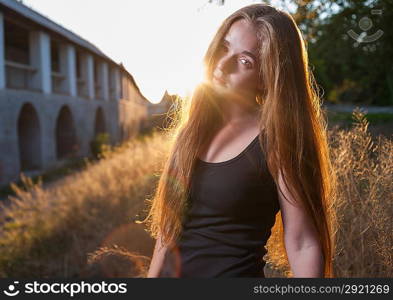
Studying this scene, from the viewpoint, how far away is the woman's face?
1.34m

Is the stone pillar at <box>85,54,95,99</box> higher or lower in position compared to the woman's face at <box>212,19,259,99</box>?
higher

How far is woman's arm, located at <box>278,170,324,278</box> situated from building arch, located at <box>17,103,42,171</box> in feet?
43.0

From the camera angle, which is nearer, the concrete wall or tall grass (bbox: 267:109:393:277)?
tall grass (bbox: 267:109:393:277)

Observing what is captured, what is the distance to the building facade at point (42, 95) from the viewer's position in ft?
36.6

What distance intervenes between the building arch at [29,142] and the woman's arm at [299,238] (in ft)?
43.0

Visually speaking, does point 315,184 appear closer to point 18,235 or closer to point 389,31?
point 389,31

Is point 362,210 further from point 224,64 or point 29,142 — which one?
point 29,142

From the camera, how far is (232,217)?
1293mm

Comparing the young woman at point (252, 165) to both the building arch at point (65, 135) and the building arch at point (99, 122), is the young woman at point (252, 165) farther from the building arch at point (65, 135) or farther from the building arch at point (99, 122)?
the building arch at point (99, 122)

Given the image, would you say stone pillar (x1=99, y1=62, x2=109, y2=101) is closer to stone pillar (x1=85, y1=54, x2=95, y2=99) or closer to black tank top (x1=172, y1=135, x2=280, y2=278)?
stone pillar (x1=85, y1=54, x2=95, y2=99)

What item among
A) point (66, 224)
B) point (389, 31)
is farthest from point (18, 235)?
point (389, 31)

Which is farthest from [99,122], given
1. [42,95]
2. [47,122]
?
[42,95]

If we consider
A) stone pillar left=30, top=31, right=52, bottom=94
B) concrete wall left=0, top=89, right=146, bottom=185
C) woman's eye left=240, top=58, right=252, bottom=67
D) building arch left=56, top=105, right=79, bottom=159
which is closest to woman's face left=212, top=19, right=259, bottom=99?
woman's eye left=240, top=58, right=252, bottom=67

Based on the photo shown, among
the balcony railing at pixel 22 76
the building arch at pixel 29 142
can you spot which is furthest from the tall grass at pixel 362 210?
the building arch at pixel 29 142
